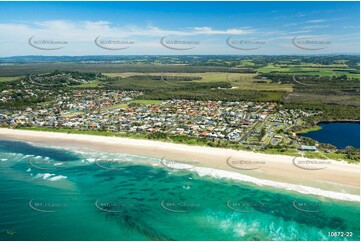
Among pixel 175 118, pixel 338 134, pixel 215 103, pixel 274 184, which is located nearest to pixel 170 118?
pixel 175 118

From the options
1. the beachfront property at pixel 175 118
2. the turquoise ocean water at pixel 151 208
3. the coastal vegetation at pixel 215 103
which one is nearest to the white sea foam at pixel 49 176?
the turquoise ocean water at pixel 151 208

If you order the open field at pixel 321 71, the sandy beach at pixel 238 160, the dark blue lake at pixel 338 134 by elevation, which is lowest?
the sandy beach at pixel 238 160

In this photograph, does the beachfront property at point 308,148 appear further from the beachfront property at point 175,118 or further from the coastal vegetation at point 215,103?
the beachfront property at point 175,118

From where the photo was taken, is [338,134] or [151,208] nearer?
[151,208]

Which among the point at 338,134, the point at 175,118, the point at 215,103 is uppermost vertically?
the point at 215,103

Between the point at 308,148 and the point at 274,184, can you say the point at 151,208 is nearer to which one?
the point at 274,184

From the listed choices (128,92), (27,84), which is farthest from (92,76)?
(128,92)
